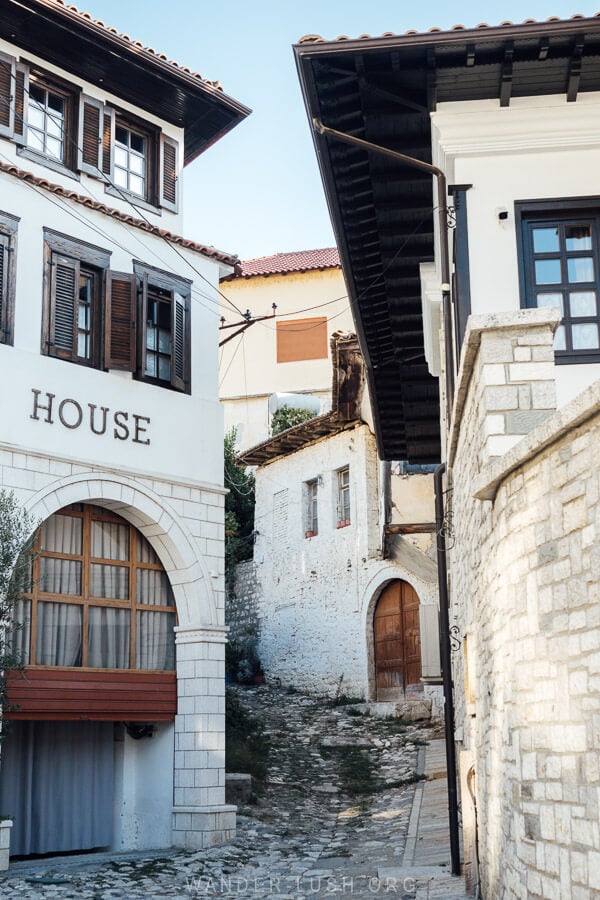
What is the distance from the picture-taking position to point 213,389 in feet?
50.2

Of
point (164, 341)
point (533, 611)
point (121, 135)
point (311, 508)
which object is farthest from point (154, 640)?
point (311, 508)

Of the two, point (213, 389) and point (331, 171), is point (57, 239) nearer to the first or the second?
point (213, 389)

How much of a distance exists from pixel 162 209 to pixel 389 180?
198 inches

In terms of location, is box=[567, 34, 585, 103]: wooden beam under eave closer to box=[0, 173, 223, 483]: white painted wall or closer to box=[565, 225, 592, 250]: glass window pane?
box=[565, 225, 592, 250]: glass window pane

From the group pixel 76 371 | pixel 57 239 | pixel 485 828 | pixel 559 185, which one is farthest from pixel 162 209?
pixel 485 828

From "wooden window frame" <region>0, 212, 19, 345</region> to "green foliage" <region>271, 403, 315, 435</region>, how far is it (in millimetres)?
16504

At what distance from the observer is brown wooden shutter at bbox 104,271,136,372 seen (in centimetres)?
1402

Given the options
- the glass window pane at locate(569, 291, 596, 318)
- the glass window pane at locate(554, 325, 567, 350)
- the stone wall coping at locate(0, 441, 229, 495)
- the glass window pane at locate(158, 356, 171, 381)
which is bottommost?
the stone wall coping at locate(0, 441, 229, 495)

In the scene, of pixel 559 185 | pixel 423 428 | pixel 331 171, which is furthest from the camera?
pixel 423 428

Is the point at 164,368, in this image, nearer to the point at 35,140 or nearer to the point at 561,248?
the point at 35,140

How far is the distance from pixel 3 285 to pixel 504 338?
26.0 feet

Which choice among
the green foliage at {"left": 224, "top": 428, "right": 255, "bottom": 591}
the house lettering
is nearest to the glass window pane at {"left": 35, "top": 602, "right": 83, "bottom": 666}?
the house lettering

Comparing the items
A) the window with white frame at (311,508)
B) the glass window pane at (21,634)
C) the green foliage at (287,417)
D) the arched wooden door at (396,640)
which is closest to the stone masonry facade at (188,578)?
the glass window pane at (21,634)

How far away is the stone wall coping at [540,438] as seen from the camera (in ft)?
16.5
